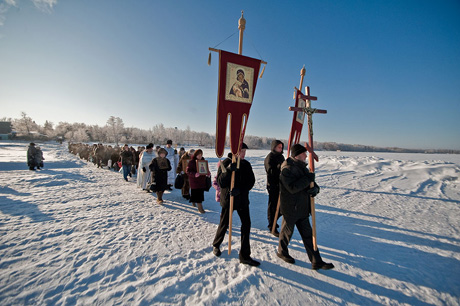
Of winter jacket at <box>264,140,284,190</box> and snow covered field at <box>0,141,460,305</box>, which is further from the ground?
winter jacket at <box>264,140,284,190</box>

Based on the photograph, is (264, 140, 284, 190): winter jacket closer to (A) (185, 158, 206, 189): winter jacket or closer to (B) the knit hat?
(B) the knit hat

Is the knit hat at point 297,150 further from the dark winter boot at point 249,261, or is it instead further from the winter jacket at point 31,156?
the winter jacket at point 31,156

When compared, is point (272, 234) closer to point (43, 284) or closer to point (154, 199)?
point (43, 284)

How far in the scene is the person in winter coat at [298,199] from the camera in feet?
8.92

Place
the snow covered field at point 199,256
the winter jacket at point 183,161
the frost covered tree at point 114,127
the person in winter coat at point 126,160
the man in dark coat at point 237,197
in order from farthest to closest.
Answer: the frost covered tree at point 114,127, the person in winter coat at point 126,160, the winter jacket at point 183,161, the man in dark coat at point 237,197, the snow covered field at point 199,256

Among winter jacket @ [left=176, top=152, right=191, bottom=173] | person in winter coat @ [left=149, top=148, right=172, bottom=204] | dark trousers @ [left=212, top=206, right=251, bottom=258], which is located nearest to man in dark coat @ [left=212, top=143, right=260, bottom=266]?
dark trousers @ [left=212, top=206, right=251, bottom=258]

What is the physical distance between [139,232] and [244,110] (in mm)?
3456

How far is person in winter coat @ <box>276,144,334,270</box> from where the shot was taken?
2.72 m

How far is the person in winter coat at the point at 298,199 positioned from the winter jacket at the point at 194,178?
2.88 m

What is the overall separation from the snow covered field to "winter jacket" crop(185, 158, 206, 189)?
2.56 ft

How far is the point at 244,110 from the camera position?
347 centimetres

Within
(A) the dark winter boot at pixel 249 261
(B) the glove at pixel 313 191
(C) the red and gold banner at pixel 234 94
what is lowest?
(A) the dark winter boot at pixel 249 261

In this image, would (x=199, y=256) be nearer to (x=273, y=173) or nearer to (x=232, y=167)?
(x=232, y=167)

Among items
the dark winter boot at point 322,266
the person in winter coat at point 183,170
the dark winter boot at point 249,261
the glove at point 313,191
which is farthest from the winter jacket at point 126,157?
the dark winter boot at point 322,266
